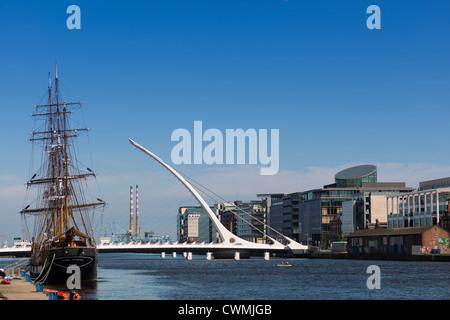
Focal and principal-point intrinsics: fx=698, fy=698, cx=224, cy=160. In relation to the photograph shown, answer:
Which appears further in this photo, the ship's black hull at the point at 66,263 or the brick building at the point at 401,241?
the brick building at the point at 401,241

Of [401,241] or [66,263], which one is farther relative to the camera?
[401,241]

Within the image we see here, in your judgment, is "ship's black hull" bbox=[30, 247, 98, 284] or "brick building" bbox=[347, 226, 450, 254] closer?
"ship's black hull" bbox=[30, 247, 98, 284]

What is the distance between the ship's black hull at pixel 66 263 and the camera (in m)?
81.6

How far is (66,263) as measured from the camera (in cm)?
8194

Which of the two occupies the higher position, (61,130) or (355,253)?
(61,130)

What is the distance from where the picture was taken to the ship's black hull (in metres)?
81.6

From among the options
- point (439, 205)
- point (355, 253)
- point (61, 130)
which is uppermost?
point (61, 130)

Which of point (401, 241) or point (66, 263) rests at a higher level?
point (66, 263)

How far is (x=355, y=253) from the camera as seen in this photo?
177 m
